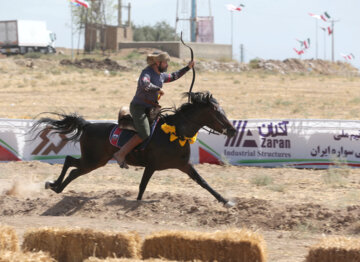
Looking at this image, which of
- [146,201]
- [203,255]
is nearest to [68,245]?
[203,255]

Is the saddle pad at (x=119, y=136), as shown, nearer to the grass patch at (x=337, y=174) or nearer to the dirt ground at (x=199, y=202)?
the dirt ground at (x=199, y=202)

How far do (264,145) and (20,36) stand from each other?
2119 inches

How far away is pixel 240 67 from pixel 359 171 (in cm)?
4244

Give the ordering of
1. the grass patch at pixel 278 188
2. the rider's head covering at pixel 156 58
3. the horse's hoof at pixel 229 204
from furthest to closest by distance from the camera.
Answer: the grass patch at pixel 278 188 → the rider's head covering at pixel 156 58 → the horse's hoof at pixel 229 204

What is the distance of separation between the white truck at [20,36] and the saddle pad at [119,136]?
185ft

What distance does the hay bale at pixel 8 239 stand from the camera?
6455 mm

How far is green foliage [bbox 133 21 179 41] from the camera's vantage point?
330 ft

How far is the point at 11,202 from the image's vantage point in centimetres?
1091

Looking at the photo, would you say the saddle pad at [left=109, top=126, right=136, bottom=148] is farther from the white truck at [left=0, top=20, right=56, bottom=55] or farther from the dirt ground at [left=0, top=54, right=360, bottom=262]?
the white truck at [left=0, top=20, right=56, bottom=55]

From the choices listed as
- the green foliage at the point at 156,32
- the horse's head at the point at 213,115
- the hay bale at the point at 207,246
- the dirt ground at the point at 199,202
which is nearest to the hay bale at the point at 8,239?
the hay bale at the point at 207,246

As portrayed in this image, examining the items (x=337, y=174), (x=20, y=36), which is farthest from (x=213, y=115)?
(x=20, y=36)

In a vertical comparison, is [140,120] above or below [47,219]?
above

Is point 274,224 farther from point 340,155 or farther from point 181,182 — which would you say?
point 340,155

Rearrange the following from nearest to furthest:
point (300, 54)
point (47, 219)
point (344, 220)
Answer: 1. point (344, 220)
2. point (47, 219)
3. point (300, 54)
